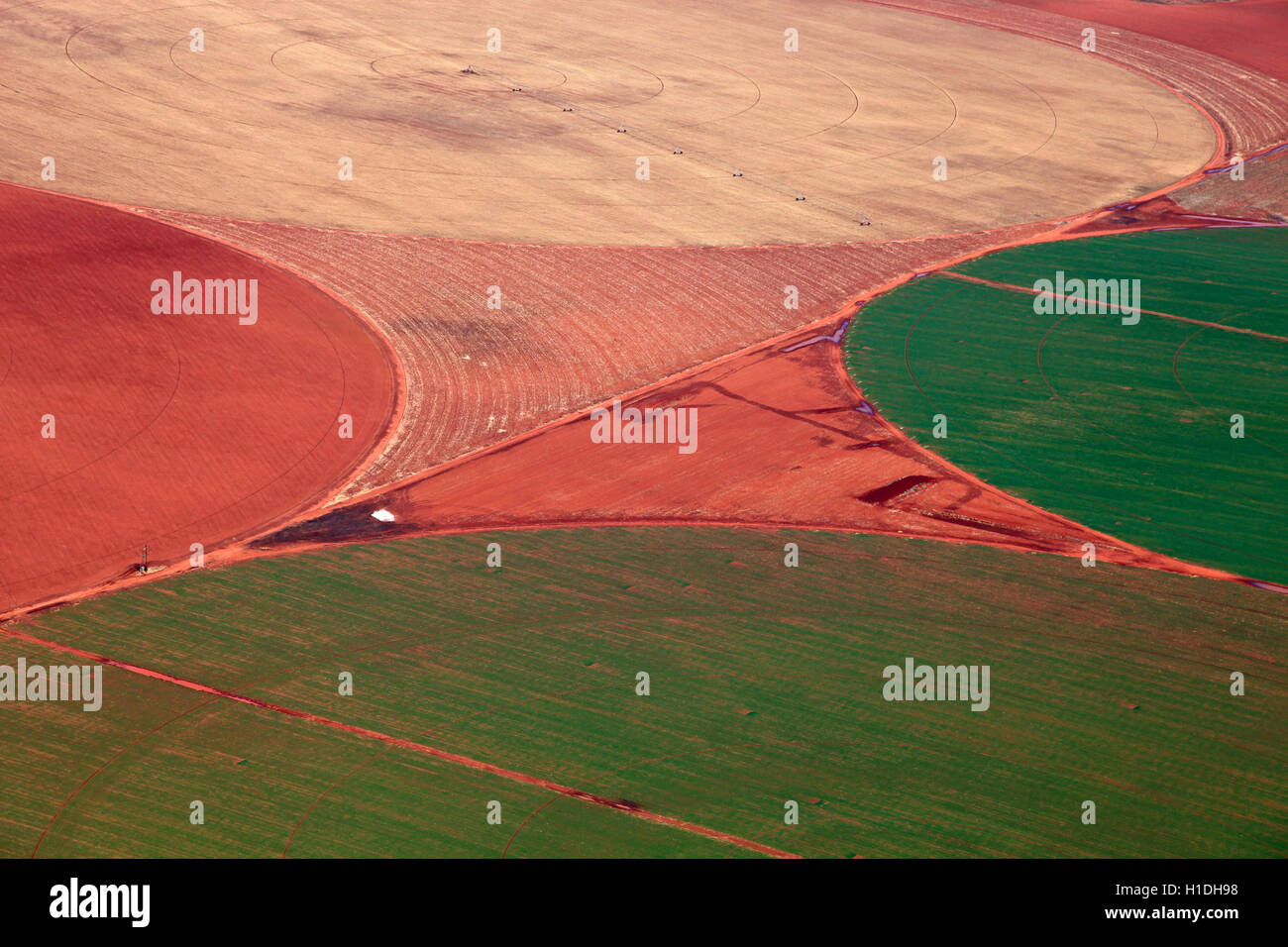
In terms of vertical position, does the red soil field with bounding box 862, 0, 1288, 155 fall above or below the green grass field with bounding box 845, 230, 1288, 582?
above

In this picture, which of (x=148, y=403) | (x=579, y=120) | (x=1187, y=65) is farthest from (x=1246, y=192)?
(x=148, y=403)

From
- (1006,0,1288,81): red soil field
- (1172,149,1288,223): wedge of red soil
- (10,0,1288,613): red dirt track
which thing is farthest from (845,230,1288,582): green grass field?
(1006,0,1288,81): red soil field

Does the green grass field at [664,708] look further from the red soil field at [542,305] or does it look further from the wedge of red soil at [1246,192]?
the wedge of red soil at [1246,192]

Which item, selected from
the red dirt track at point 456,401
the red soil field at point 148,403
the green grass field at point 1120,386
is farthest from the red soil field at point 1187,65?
the red soil field at point 148,403

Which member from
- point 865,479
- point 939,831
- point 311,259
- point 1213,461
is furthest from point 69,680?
point 1213,461

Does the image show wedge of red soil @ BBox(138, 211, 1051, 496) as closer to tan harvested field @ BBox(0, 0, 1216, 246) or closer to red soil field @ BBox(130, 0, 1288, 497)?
red soil field @ BBox(130, 0, 1288, 497)

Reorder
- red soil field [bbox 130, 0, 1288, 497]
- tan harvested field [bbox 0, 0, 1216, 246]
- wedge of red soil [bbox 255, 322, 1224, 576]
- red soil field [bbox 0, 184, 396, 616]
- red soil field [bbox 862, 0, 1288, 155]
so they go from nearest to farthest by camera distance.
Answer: red soil field [bbox 0, 184, 396, 616] → wedge of red soil [bbox 255, 322, 1224, 576] → red soil field [bbox 130, 0, 1288, 497] → tan harvested field [bbox 0, 0, 1216, 246] → red soil field [bbox 862, 0, 1288, 155]

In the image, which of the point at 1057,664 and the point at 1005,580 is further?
the point at 1005,580
